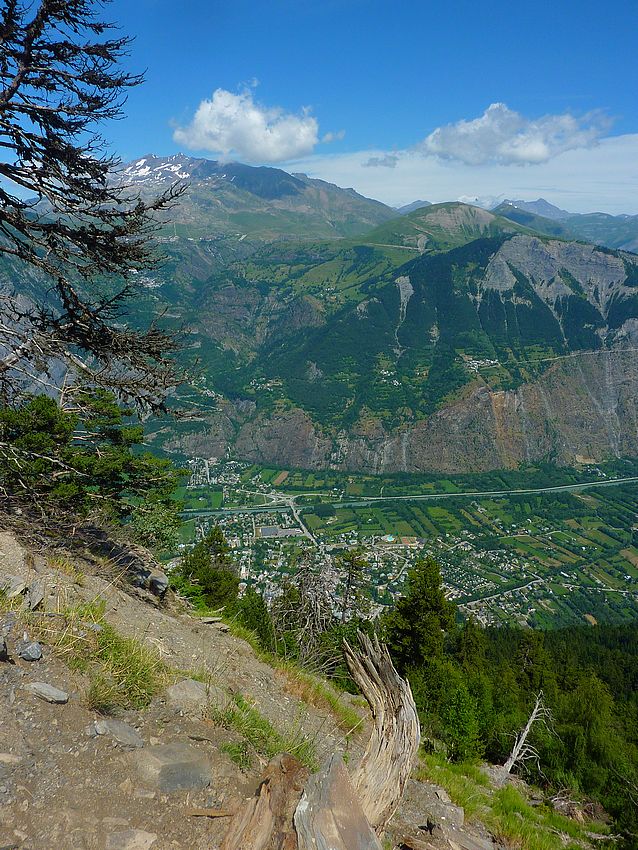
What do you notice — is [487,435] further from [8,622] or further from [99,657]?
[8,622]

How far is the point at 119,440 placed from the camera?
626 inches

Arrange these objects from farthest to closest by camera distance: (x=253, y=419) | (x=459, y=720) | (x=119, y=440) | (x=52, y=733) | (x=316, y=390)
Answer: (x=316, y=390)
(x=253, y=419)
(x=119, y=440)
(x=459, y=720)
(x=52, y=733)

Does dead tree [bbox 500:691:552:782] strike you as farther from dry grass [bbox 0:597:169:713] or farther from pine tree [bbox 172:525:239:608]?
pine tree [bbox 172:525:239:608]

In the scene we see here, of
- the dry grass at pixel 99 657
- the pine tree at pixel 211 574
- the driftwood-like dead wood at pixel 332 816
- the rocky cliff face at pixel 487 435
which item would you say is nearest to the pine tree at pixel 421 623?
the pine tree at pixel 211 574

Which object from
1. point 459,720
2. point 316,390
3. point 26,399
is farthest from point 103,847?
point 316,390

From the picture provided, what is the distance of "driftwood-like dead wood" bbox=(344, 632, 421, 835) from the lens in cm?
364

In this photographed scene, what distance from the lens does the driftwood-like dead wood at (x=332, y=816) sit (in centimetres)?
291

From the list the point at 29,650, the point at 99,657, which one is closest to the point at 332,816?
the point at 99,657

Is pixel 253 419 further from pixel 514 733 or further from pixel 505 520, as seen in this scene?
pixel 514 733

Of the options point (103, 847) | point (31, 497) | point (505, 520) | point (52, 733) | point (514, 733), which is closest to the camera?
point (103, 847)

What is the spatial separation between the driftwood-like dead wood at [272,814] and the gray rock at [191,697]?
5.84 ft

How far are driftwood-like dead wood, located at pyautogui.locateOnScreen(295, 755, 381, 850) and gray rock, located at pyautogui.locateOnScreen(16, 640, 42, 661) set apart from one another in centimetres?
322

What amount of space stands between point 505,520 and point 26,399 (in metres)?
121

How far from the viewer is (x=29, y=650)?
15.8ft
